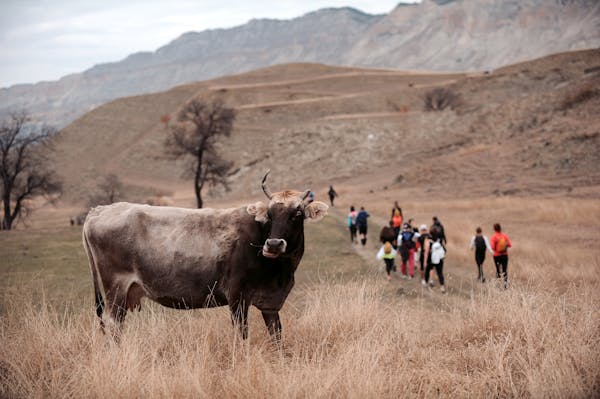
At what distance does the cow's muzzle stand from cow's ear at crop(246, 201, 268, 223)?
0.73 metres

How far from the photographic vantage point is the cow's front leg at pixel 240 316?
6.82 metres

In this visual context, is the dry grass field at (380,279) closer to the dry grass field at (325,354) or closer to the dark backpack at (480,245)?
the dry grass field at (325,354)

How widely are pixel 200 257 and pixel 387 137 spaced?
57804mm

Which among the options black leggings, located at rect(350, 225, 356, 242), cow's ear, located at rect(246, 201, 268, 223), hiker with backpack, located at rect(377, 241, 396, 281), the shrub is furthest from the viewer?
the shrub

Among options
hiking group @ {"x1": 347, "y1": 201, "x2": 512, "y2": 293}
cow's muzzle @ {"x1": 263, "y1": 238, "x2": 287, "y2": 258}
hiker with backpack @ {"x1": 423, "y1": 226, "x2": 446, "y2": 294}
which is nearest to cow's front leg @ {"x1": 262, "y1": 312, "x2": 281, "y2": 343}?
cow's muzzle @ {"x1": 263, "y1": 238, "x2": 287, "y2": 258}

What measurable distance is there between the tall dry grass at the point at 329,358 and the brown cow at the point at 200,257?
44 cm

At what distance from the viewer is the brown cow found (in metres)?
7.05

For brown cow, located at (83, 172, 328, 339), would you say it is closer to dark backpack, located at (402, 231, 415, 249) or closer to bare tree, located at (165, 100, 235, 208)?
dark backpack, located at (402, 231, 415, 249)

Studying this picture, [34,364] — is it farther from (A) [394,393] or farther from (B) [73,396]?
(A) [394,393]

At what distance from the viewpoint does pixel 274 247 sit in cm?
636

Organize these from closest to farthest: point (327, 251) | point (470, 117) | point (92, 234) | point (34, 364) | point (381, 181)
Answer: point (34, 364), point (92, 234), point (327, 251), point (381, 181), point (470, 117)

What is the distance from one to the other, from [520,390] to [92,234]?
5692mm

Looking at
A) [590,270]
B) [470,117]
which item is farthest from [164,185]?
[590,270]

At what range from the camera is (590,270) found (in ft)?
44.5
